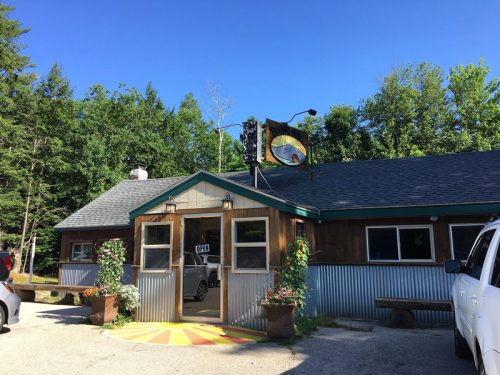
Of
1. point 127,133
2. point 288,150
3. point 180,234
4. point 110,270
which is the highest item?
point 127,133

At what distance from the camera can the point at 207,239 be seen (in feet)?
52.5

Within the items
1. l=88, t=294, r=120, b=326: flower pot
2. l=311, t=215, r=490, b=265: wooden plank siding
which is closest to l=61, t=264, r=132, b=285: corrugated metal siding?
l=88, t=294, r=120, b=326: flower pot

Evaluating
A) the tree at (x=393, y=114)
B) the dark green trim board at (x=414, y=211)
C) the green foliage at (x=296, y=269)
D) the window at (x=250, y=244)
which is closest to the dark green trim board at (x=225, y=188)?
the window at (x=250, y=244)

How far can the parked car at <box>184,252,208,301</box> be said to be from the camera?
11.8 meters

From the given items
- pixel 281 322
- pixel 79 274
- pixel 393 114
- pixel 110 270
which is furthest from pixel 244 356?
pixel 393 114

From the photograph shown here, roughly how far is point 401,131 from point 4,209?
94.9ft

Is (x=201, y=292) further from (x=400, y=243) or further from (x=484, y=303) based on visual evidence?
(x=484, y=303)

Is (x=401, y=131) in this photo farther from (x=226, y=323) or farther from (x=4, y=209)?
(x=4, y=209)

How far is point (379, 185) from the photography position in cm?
1161

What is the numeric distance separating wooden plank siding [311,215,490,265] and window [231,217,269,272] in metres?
2.03

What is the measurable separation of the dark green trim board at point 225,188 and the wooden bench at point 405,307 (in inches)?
111

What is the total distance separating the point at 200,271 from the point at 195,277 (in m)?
0.43

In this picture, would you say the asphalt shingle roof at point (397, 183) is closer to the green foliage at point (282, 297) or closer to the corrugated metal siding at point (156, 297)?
the green foliage at point (282, 297)

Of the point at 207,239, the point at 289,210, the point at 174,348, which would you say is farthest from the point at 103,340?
the point at 207,239
